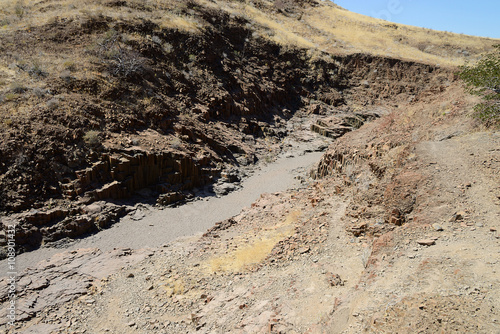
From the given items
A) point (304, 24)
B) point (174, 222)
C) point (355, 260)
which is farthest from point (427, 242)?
point (304, 24)

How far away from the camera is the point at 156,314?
8.12 m

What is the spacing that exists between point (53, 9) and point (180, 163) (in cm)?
2114

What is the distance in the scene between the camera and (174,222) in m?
15.9

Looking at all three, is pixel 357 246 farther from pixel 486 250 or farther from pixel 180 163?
pixel 180 163

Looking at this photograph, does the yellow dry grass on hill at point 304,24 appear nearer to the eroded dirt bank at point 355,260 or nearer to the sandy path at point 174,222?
the sandy path at point 174,222

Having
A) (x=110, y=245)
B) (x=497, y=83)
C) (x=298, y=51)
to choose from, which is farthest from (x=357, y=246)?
(x=298, y=51)

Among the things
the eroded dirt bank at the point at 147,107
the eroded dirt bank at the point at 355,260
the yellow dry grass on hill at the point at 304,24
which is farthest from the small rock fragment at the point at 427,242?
the yellow dry grass on hill at the point at 304,24

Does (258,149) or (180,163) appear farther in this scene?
(258,149)

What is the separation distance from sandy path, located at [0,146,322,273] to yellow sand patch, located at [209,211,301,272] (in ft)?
17.3

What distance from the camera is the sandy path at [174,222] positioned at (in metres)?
13.7

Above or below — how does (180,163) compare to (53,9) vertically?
below

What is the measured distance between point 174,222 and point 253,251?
744cm

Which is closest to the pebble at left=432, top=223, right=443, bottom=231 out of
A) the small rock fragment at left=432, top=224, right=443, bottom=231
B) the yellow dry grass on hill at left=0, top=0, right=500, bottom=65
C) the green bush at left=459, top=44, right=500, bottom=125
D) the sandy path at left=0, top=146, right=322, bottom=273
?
the small rock fragment at left=432, top=224, right=443, bottom=231

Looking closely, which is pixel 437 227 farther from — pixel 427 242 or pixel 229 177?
pixel 229 177
